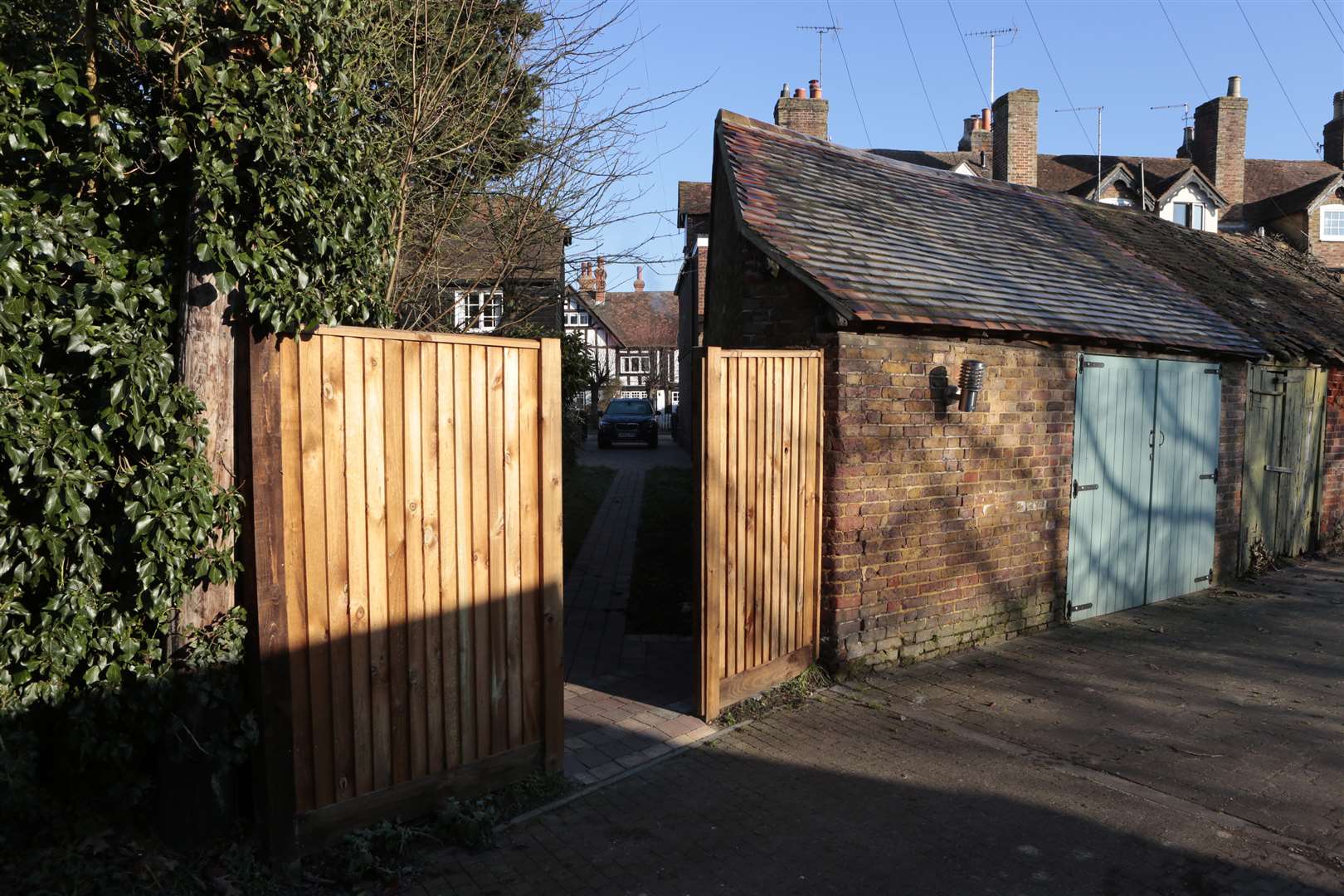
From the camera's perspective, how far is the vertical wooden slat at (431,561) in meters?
4.03

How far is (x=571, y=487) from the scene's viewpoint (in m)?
17.3

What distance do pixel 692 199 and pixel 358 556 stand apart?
2944 centimetres

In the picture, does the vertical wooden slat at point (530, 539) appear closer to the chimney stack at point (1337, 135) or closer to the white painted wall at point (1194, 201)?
the white painted wall at point (1194, 201)

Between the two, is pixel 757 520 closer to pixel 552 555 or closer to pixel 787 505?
pixel 787 505

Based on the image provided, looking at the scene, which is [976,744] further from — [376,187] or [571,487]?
[571,487]

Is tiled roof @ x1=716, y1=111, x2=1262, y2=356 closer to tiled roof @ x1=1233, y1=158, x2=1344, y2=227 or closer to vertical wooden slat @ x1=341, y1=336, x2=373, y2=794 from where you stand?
vertical wooden slat @ x1=341, y1=336, x2=373, y2=794

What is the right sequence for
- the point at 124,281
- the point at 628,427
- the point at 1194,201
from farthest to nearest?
the point at 1194,201 → the point at 628,427 → the point at 124,281

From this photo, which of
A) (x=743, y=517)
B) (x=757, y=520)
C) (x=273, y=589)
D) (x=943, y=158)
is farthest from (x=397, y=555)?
(x=943, y=158)

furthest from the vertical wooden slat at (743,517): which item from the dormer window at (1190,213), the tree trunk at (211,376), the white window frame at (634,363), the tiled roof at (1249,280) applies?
the white window frame at (634,363)

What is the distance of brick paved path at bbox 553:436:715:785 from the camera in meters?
5.06

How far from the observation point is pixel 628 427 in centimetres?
3083

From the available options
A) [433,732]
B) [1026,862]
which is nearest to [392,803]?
[433,732]

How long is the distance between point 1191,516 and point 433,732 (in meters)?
8.31

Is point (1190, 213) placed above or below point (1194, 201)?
below
